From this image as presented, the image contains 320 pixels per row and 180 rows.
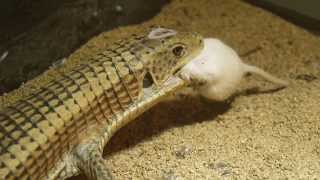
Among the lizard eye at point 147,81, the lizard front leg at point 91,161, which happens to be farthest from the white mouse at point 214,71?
the lizard front leg at point 91,161

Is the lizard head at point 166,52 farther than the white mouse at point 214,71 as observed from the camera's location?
No

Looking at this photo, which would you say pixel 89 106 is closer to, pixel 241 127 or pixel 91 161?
pixel 91 161

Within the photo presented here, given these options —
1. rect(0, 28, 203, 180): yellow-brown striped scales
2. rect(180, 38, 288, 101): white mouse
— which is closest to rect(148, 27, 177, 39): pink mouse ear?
rect(0, 28, 203, 180): yellow-brown striped scales

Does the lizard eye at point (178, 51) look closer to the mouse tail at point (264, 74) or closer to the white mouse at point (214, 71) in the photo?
the white mouse at point (214, 71)

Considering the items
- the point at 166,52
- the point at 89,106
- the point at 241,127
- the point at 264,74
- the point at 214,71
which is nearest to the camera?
the point at 89,106

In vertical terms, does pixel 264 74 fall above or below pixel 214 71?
below

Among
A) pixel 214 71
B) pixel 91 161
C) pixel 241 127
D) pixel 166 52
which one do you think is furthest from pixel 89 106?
pixel 241 127
